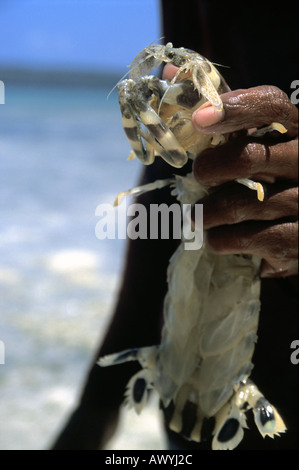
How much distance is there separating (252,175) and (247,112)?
95 millimetres

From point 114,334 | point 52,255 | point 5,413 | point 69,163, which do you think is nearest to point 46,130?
point 69,163

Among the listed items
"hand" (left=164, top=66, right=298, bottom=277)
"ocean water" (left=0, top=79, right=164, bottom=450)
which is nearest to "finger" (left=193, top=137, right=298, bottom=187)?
"hand" (left=164, top=66, right=298, bottom=277)

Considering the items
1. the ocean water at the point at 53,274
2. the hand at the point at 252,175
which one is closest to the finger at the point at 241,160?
the hand at the point at 252,175

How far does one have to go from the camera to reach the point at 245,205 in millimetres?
893

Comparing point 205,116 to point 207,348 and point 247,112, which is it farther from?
point 207,348

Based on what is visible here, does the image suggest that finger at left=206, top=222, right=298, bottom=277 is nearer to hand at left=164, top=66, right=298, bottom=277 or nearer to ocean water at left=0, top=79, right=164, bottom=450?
hand at left=164, top=66, right=298, bottom=277

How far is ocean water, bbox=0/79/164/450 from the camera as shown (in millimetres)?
2076

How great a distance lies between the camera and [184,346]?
41.4 inches

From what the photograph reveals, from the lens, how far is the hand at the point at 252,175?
2.73 ft

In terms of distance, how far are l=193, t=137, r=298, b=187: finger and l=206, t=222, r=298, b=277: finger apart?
0.07m

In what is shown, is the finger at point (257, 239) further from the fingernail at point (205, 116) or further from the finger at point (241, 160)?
the fingernail at point (205, 116)
